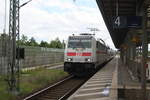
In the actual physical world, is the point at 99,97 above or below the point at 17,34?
below

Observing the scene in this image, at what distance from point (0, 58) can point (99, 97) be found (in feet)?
35.8

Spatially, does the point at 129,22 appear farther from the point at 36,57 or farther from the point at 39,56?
the point at 39,56

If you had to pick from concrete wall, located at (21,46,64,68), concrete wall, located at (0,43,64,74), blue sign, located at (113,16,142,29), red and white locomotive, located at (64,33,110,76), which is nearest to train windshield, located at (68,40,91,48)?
red and white locomotive, located at (64,33,110,76)

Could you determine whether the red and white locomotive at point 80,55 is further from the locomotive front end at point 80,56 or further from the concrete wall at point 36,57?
the concrete wall at point 36,57

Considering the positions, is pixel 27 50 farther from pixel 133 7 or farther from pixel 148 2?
pixel 148 2

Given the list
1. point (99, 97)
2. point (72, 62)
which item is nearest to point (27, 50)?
point (72, 62)

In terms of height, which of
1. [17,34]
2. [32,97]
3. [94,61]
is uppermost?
[17,34]

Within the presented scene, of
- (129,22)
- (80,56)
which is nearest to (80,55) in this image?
(80,56)

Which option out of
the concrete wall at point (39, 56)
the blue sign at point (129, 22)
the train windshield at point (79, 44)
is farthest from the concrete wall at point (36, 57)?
the blue sign at point (129, 22)

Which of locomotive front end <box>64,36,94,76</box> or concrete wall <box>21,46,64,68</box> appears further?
concrete wall <box>21,46,64,68</box>

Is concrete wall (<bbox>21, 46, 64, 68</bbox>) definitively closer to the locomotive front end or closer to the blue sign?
the locomotive front end

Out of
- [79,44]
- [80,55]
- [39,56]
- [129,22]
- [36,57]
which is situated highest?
[129,22]

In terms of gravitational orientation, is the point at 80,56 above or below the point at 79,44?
below

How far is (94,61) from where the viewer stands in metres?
19.7
